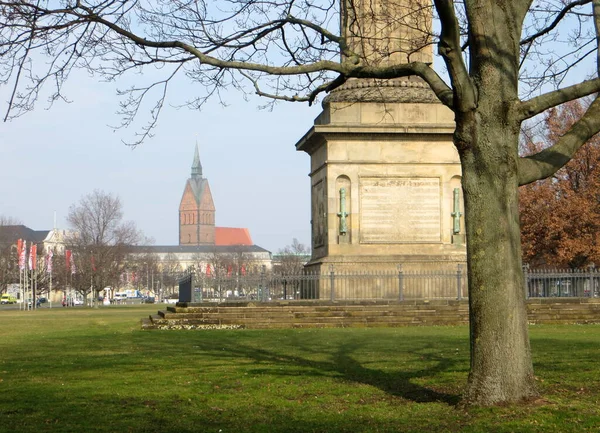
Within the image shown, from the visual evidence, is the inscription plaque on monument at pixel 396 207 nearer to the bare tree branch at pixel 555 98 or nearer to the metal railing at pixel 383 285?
the metal railing at pixel 383 285

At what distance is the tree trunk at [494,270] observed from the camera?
11.5m

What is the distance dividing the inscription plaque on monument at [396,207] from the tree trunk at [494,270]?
20.2 m

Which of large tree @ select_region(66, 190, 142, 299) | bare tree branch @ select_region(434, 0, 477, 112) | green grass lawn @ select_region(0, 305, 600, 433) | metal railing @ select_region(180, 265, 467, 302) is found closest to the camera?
green grass lawn @ select_region(0, 305, 600, 433)

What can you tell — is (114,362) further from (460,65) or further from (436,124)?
(436,124)

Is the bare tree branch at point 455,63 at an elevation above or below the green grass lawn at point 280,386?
above

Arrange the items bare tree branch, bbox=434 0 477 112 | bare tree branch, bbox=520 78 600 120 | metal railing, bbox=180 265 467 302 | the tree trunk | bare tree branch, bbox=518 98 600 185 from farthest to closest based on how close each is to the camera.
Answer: metal railing, bbox=180 265 467 302
bare tree branch, bbox=518 98 600 185
bare tree branch, bbox=520 78 600 120
bare tree branch, bbox=434 0 477 112
the tree trunk

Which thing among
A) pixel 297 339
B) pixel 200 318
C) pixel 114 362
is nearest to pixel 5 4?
pixel 114 362

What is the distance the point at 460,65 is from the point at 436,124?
20.3m

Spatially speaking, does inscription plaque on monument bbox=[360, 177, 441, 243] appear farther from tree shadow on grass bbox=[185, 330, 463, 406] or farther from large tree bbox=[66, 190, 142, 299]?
large tree bbox=[66, 190, 142, 299]

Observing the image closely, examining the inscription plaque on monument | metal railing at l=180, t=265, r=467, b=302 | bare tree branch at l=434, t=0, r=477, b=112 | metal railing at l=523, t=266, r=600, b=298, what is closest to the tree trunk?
bare tree branch at l=434, t=0, r=477, b=112

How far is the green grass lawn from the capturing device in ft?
36.0

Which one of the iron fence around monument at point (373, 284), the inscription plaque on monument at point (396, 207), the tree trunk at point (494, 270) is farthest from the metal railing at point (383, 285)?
the tree trunk at point (494, 270)

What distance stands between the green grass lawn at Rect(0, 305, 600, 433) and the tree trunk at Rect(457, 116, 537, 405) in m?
0.39

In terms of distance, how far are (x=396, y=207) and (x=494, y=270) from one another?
814 inches
